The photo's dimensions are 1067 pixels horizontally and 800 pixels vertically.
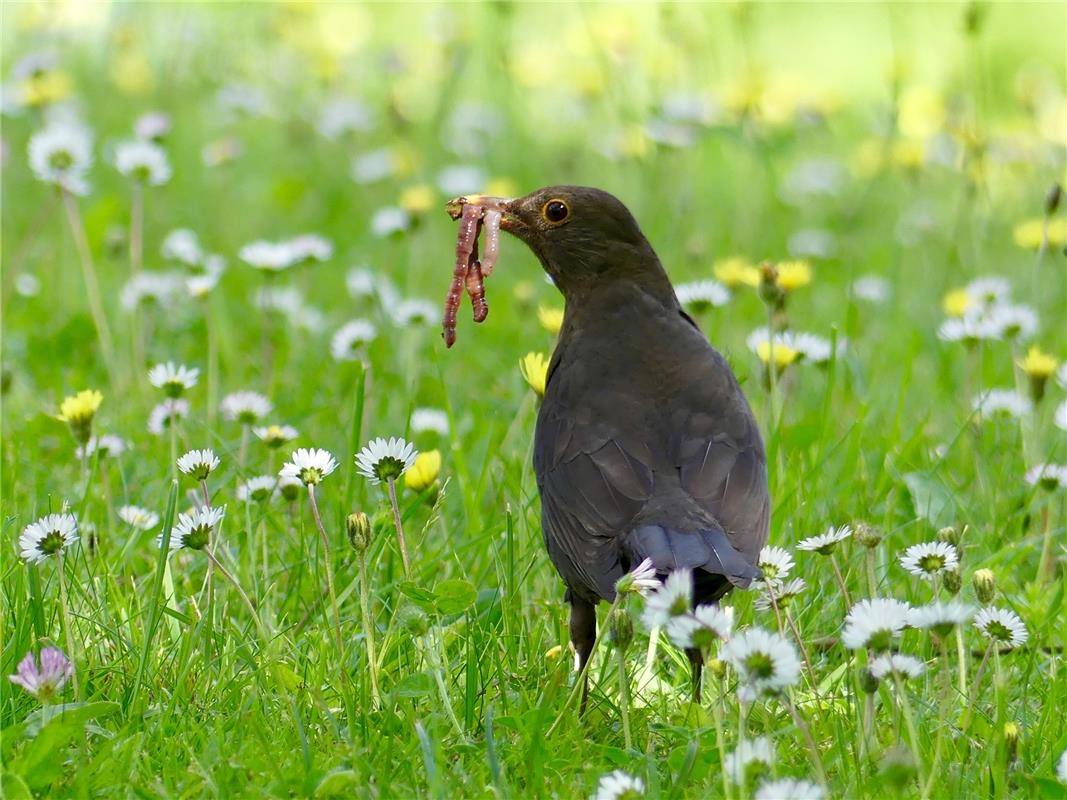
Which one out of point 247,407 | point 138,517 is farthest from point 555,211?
point 138,517

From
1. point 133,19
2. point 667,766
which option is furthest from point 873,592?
point 133,19

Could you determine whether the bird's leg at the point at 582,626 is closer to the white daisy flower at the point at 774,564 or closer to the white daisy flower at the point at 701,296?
the white daisy flower at the point at 774,564

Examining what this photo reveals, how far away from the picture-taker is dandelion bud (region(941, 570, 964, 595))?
9.68ft

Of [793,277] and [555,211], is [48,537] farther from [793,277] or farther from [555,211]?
[793,277]

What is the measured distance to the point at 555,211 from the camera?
4219mm

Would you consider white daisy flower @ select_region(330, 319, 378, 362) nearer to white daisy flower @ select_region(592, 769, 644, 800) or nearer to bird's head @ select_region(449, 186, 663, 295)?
bird's head @ select_region(449, 186, 663, 295)

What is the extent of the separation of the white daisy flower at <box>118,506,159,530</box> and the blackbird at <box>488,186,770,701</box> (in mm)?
941

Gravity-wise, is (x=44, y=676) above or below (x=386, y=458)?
below

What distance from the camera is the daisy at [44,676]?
2.80 metres

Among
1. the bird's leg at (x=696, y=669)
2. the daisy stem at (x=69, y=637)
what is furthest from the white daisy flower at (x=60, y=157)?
the bird's leg at (x=696, y=669)

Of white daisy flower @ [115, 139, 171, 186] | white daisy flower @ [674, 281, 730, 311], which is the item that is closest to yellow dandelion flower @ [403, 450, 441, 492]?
white daisy flower @ [674, 281, 730, 311]

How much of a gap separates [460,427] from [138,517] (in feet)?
4.50

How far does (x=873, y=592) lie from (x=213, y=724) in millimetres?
1240

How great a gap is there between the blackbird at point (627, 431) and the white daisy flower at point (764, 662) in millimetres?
506
